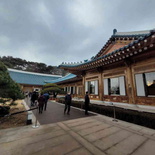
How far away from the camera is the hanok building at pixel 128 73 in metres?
4.65

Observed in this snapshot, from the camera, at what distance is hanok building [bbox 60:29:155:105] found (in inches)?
183

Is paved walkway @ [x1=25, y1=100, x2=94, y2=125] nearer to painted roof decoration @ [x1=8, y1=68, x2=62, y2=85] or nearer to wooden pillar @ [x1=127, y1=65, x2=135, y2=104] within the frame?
wooden pillar @ [x1=127, y1=65, x2=135, y2=104]

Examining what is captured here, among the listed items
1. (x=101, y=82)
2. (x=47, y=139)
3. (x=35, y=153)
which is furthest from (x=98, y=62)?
(x=35, y=153)

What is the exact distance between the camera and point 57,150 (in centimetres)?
217

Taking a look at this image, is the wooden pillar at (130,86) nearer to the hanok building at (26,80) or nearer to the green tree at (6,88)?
the green tree at (6,88)

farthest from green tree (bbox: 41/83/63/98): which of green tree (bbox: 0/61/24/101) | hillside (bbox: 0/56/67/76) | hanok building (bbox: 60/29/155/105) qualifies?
hillside (bbox: 0/56/67/76)

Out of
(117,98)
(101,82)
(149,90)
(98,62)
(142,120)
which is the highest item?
(98,62)

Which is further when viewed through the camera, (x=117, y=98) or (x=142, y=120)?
(x=117, y=98)

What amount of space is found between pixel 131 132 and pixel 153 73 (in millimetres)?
3483

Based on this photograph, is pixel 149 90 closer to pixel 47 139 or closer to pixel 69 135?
pixel 69 135

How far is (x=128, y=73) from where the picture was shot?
5.73 meters

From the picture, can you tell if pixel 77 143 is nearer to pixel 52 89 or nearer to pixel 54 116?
pixel 54 116

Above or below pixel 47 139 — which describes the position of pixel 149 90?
above

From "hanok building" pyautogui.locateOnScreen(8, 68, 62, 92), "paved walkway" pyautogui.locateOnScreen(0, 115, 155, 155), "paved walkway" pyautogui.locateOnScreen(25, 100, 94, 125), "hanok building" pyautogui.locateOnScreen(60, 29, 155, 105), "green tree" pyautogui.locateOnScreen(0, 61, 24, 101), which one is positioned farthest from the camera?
"hanok building" pyautogui.locateOnScreen(8, 68, 62, 92)
